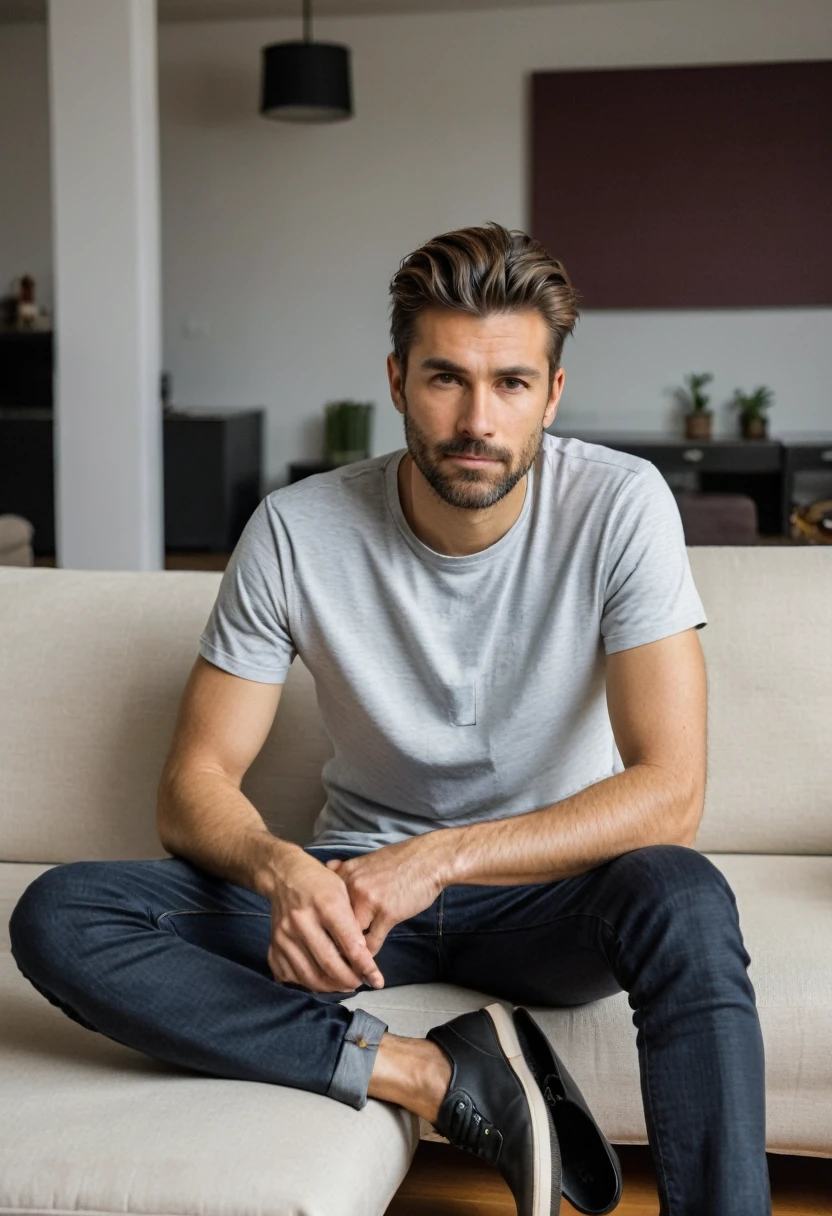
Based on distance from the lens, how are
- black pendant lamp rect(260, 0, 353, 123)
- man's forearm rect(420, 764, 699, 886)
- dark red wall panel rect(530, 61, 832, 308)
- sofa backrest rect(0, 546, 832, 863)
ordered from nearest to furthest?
man's forearm rect(420, 764, 699, 886) → sofa backrest rect(0, 546, 832, 863) → black pendant lamp rect(260, 0, 353, 123) → dark red wall panel rect(530, 61, 832, 308)

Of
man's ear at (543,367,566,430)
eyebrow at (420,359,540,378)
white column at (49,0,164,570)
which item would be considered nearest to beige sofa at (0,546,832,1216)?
man's ear at (543,367,566,430)

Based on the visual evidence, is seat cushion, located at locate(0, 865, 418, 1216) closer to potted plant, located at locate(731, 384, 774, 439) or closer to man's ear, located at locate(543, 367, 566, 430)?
man's ear, located at locate(543, 367, 566, 430)

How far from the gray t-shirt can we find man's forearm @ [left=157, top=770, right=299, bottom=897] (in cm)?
15

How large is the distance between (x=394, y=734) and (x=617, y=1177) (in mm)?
547

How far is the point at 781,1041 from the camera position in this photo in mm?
1575

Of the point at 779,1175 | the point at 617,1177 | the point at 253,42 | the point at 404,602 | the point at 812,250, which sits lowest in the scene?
the point at 779,1175

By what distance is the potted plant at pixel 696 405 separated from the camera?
23.1ft

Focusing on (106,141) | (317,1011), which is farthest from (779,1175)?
(106,141)

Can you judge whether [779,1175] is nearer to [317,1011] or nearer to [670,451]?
[317,1011]

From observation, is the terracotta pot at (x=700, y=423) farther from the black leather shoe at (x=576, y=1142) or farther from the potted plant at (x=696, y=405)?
the black leather shoe at (x=576, y=1142)

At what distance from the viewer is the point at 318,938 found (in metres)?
1.41

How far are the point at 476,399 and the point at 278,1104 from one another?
79cm

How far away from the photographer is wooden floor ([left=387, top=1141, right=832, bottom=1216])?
5.57 feet

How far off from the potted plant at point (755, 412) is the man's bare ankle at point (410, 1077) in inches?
233
